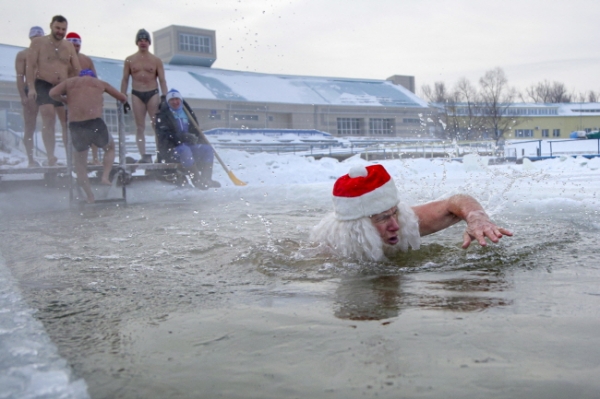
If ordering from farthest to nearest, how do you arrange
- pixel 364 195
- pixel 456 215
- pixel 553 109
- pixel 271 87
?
pixel 553 109 < pixel 271 87 < pixel 456 215 < pixel 364 195

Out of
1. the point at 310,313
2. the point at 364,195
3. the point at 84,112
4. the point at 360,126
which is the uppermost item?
the point at 360,126

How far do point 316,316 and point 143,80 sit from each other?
322 inches

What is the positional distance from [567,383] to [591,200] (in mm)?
5364

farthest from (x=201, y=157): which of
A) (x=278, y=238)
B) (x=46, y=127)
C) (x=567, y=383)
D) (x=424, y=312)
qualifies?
(x=567, y=383)

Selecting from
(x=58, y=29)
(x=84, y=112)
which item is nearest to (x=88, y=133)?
(x=84, y=112)

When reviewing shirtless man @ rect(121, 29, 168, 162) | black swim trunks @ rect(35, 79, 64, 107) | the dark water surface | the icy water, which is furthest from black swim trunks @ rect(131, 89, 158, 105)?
the dark water surface

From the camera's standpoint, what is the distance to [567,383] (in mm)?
1432

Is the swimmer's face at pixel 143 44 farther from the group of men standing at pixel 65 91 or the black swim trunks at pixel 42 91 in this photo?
the black swim trunks at pixel 42 91

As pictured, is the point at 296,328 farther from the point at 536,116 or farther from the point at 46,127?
the point at 536,116

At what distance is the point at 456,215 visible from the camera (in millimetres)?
3689

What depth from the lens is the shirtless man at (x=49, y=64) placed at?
7.98 m

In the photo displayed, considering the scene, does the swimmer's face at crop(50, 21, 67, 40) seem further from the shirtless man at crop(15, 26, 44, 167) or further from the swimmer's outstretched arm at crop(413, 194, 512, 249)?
the swimmer's outstretched arm at crop(413, 194, 512, 249)

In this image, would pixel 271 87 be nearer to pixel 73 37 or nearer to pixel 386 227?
pixel 73 37

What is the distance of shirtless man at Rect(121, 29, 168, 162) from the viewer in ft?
31.1
